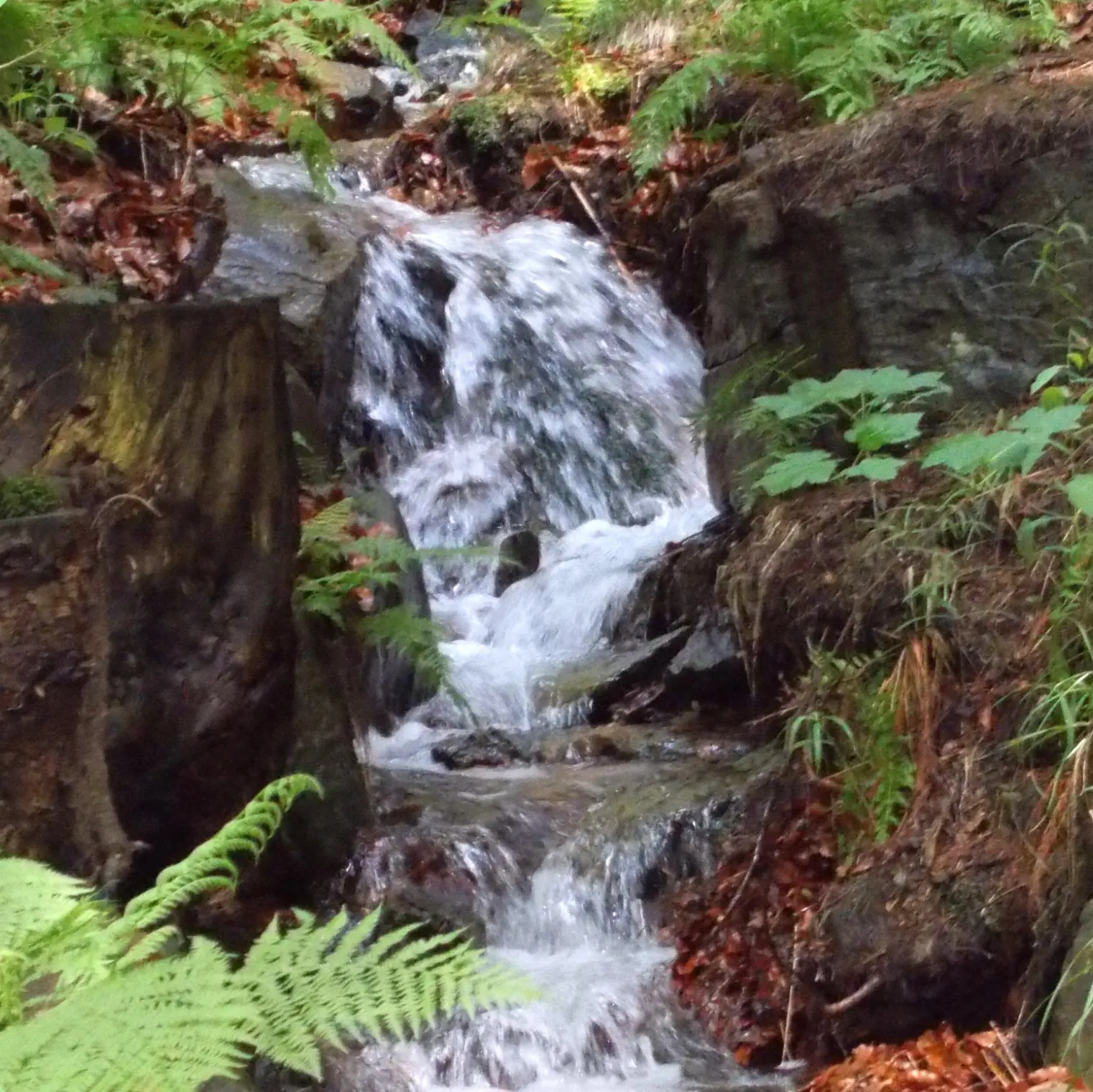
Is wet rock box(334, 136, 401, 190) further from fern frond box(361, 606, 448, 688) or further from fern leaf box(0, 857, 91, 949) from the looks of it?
fern leaf box(0, 857, 91, 949)

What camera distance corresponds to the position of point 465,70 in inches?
476

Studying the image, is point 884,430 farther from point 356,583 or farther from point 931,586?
point 356,583

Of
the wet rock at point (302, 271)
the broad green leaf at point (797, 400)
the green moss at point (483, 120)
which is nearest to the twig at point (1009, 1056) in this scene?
the broad green leaf at point (797, 400)

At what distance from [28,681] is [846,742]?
225 cm

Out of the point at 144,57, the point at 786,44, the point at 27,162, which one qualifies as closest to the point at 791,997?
the point at 27,162

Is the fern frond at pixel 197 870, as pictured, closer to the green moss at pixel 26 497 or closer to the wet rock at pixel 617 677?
the green moss at pixel 26 497

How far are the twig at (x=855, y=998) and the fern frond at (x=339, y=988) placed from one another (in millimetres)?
1591

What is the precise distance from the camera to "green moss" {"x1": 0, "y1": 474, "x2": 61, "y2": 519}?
2730 millimetres

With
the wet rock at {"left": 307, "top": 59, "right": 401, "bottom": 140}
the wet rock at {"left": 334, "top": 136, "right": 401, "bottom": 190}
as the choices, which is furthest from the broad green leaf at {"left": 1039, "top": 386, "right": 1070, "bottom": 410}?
the wet rock at {"left": 307, "top": 59, "right": 401, "bottom": 140}

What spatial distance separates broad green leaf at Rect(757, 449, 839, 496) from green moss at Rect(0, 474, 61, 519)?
2212 mm

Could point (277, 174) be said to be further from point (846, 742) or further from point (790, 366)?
point (846, 742)

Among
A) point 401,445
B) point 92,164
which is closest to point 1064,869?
point 401,445

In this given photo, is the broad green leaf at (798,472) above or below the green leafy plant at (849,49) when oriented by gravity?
below

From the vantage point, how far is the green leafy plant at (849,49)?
5766mm
